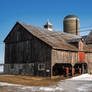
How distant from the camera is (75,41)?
33469 millimetres

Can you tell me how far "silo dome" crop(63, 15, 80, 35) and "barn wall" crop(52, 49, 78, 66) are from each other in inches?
1273

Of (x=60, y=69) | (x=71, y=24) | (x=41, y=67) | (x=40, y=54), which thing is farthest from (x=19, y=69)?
(x=71, y=24)

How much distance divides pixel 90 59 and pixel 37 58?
1159 centimetres

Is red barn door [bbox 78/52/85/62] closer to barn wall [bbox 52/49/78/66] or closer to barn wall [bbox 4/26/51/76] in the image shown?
barn wall [bbox 52/49/78/66]

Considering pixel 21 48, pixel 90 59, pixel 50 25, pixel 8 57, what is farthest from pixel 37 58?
pixel 50 25

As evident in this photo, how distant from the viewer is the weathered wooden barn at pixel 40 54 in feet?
92.3

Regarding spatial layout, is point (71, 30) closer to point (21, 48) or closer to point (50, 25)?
point (50, 25)

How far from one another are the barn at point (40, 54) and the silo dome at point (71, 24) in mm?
29060

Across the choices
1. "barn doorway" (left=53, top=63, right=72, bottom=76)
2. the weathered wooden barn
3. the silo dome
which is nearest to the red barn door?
the weathered wooden barn

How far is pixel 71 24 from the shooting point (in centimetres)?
6425

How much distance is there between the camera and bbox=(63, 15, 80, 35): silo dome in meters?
63.2

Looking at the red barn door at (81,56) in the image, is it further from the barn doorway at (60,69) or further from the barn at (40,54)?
the barn doorway at (60,69)

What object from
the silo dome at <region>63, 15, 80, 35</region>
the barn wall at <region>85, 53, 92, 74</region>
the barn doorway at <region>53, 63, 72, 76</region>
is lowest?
the barn doorway at <region>53, 63, 72, 76</region>

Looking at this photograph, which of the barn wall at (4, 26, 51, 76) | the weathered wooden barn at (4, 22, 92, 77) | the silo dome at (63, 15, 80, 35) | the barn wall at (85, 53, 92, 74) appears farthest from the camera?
the silo dome at (63, 15, 80, 35)
